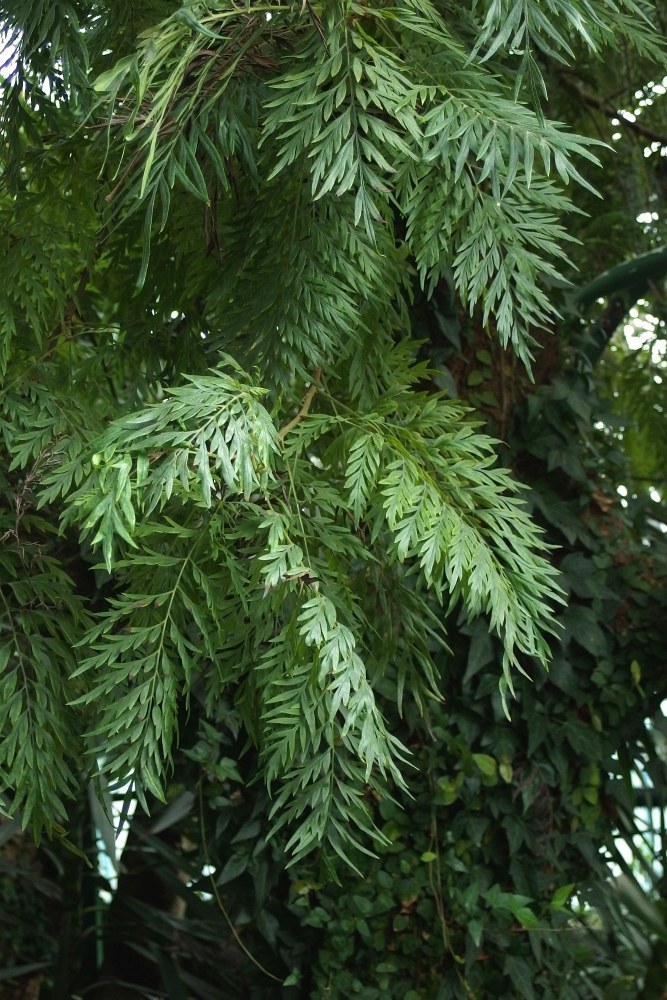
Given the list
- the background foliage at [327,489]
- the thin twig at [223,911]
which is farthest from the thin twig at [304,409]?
the thin twig at [223,911]

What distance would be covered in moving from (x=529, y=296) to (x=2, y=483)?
520 millimetres

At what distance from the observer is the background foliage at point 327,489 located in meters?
0.70

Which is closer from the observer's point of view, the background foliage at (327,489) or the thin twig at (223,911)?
the background foliage at (327,489)

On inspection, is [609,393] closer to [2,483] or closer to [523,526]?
[523,526]

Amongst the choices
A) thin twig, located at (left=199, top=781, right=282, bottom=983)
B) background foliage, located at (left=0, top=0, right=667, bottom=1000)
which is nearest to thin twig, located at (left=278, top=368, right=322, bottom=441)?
background foliage, located at (left=0, top=0, right=667, bottom=1000)

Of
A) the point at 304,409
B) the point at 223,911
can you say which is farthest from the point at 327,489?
the point at 223,911

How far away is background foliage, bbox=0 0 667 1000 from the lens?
70 centimetres

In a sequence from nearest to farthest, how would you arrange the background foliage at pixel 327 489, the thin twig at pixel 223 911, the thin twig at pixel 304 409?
1. the background foliage at pixel 327 489
2. the thin twig at pixel 304 409
3. the thin twig at pixel 223 911

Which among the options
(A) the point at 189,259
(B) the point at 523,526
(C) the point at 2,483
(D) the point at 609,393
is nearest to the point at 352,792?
(B) the point at 523,526

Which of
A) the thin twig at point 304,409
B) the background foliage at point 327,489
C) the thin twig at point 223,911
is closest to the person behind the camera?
the background foliage at point 327,489

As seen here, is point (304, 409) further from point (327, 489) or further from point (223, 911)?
point (223, 911)

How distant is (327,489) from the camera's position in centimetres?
80

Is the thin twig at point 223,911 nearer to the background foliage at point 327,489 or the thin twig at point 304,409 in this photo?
the background foliage at point 327,489

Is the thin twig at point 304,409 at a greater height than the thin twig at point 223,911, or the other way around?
the thin twig at point 304,409
